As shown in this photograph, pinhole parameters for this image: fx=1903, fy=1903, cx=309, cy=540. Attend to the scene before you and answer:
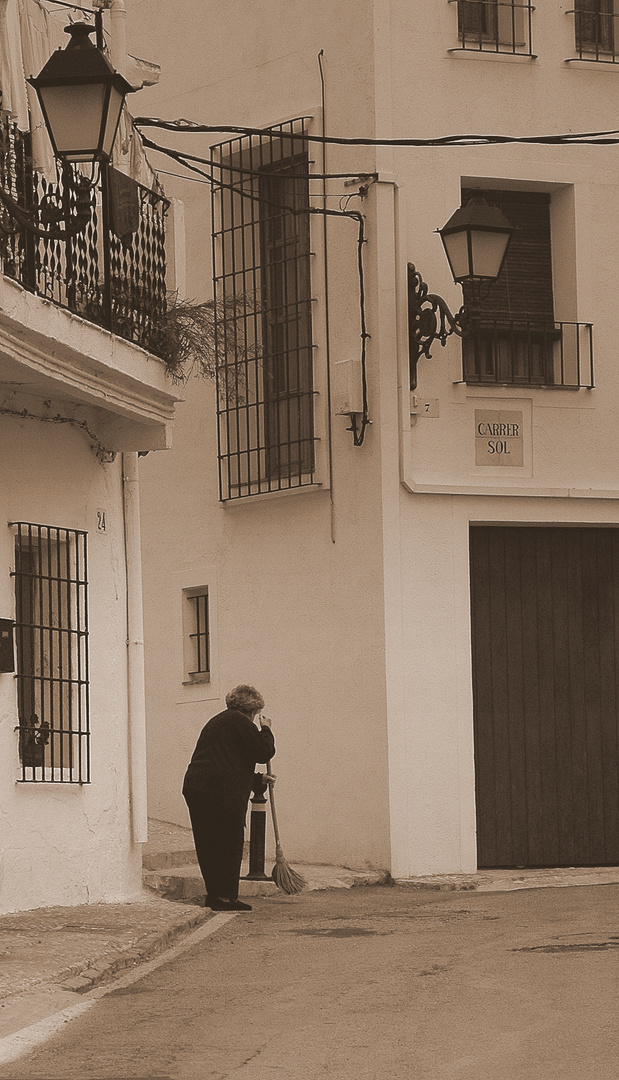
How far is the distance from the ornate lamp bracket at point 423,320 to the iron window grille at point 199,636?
10.9 feet

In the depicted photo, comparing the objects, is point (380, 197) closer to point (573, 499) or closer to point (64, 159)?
point (573, 499)

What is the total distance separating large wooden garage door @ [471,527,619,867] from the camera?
1653 centimetres

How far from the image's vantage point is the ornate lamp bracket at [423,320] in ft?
52.9

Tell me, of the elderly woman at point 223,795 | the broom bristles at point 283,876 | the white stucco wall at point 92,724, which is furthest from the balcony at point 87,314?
the broom bristles at point 283,876

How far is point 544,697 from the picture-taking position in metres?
16.8

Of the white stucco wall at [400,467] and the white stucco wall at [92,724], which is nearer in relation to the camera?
the white stucco wall at [92,724]

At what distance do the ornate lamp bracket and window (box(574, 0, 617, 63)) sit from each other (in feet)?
9.07

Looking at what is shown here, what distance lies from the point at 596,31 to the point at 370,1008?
37.2 ft

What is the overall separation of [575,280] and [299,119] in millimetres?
2833

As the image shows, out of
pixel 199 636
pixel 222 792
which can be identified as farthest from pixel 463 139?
pixel 222 792

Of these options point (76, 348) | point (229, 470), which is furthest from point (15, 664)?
point (229, 470)

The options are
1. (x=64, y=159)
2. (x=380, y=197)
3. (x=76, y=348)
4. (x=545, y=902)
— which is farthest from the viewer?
(x=380, y=197)

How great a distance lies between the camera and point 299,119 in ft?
55.4

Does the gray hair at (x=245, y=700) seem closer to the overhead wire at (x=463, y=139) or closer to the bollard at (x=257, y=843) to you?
the bollard at (x=257, y=843)
